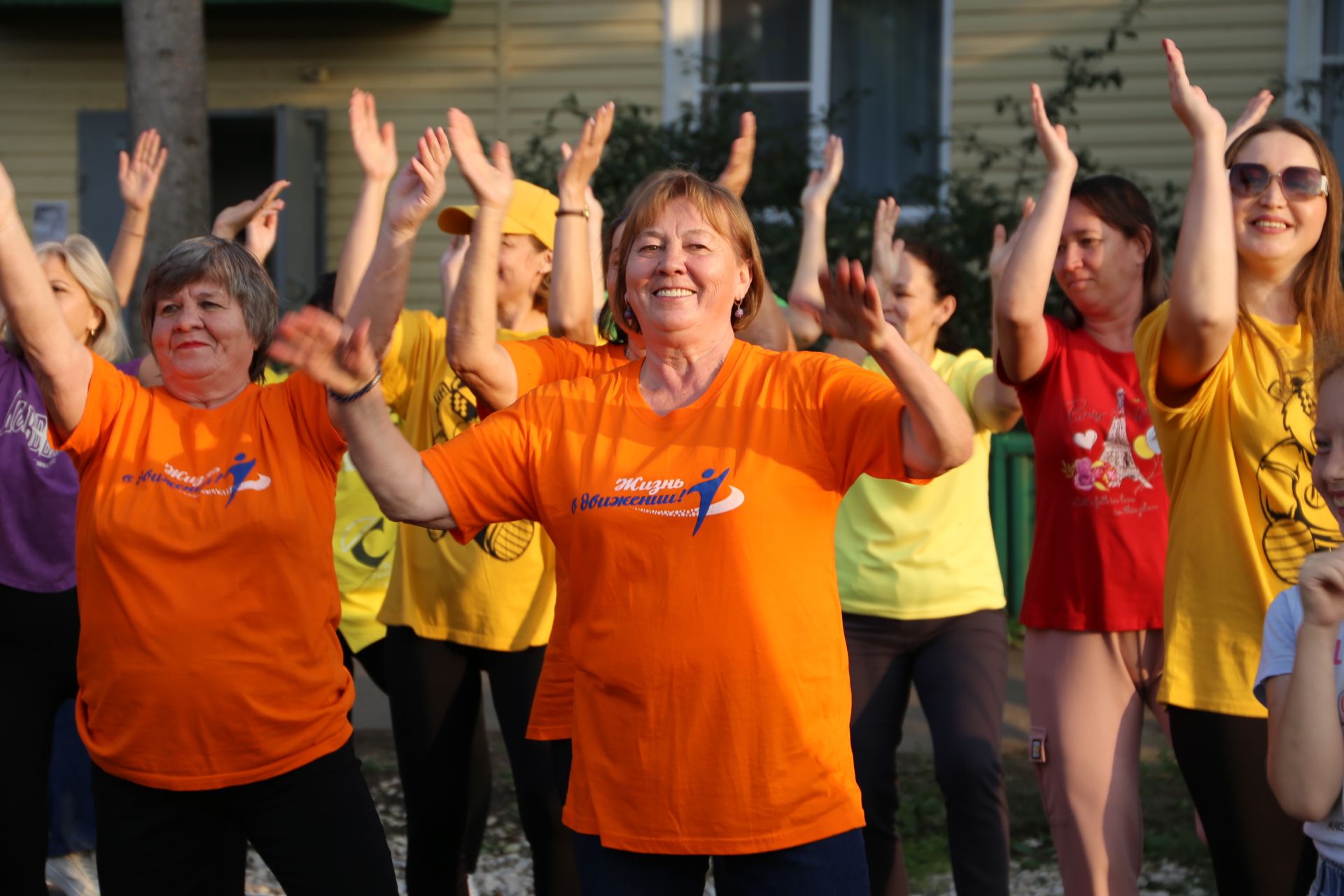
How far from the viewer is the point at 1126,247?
4125 millimetres

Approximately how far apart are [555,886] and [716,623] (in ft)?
6.16

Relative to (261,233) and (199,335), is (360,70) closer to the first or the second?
(261,233)

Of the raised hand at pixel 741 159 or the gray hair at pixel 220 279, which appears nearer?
the gray hair at pixel 220 279

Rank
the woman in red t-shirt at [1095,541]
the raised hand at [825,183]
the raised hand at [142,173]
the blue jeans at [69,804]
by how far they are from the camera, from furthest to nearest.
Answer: the raised hand at [142,173] → the blue jeans at [69,804] → the raised hand at [825,183] → the woman in red t-shirt at [1095,541]

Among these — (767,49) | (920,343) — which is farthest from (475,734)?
(767,49)

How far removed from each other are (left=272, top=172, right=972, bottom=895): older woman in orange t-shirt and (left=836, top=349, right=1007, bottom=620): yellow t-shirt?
1.69m

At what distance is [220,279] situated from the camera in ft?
11.3

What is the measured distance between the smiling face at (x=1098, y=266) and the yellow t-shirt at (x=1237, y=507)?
0.71 metres

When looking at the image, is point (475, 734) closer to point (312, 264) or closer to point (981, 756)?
point (981, 756)

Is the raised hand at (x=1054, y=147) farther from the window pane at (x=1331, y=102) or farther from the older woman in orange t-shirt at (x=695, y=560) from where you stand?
the window pane at (x=1331, y=102)

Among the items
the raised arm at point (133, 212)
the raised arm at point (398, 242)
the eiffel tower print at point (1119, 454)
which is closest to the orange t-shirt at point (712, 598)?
the raised arm at point (398, 242)

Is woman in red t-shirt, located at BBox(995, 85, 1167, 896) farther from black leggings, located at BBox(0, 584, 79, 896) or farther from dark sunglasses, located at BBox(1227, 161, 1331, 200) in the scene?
black leggings, located at BBox(0, 584, 79, 896)

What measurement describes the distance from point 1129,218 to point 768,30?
24.3ft

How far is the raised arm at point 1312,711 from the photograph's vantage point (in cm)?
242
